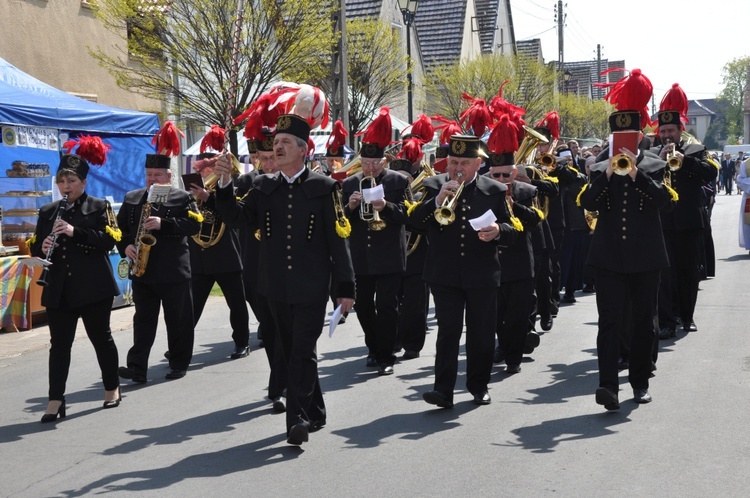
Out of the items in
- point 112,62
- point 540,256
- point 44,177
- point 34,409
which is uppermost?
point 112,62

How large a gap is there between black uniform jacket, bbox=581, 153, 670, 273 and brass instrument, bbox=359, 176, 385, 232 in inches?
73.3

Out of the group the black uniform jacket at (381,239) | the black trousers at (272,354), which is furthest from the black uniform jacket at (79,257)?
the black uniform jacket at (381,239)

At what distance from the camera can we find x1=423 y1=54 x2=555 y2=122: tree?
124 ft

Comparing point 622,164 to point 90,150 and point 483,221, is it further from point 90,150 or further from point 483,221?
point 90,150

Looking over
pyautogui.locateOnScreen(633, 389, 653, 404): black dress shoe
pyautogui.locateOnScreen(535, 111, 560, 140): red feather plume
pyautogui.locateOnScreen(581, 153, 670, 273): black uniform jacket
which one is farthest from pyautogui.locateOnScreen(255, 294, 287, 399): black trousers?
pyautogui.locateOnScreen(535, 111, 560, 140): red feather plume

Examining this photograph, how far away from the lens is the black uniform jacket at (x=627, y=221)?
742 centimetres

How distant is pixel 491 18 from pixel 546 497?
160ft

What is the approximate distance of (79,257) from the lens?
7.71 m

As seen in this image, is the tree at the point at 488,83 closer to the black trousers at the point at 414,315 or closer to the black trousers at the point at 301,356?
the black trousers at the point at 414,315

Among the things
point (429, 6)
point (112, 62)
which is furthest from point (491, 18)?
point (112, 62)

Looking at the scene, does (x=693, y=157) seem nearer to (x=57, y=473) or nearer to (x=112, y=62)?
(x=57, y=473)

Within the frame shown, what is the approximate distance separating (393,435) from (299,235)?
1.42 meters

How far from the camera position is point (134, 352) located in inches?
353

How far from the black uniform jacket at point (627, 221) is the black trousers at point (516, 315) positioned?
1.18 m
